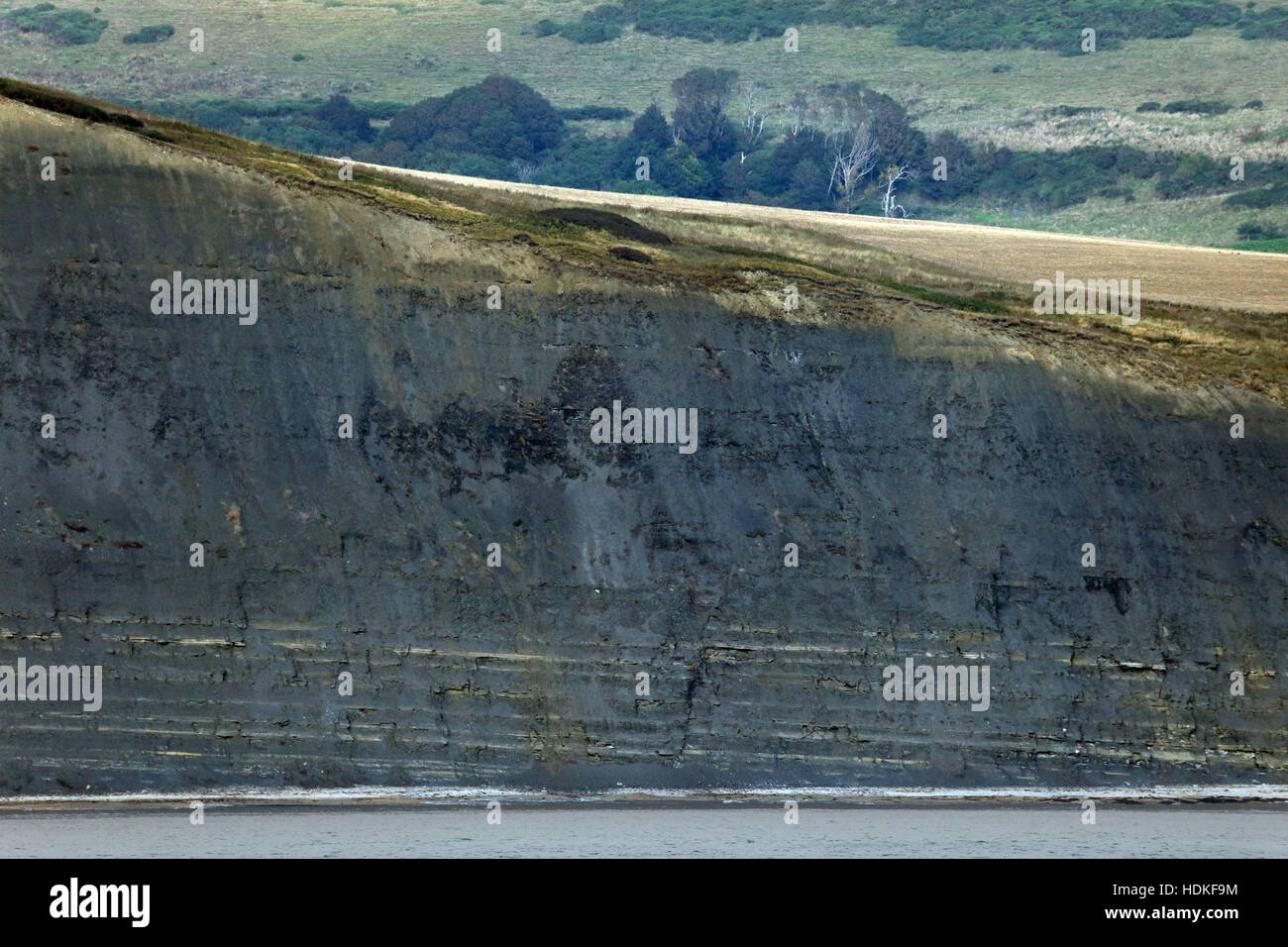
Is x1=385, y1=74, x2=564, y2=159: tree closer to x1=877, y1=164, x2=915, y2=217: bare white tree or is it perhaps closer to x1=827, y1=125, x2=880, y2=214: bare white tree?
x1=827, y1=125, x2=880, y2=214: bare white tree

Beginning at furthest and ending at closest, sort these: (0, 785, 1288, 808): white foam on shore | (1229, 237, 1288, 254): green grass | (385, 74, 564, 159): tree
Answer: (385, 74, 564, 159): tree, (1229, 237, 1288, 254): green grass, (0, 785, 1288, 808): white foam on shore

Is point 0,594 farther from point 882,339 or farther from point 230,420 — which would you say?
point 882,339

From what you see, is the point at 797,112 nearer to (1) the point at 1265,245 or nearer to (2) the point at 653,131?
(2) the point at 653,131

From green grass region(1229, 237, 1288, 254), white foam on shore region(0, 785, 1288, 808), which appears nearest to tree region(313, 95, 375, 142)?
green grass region(1229, 237, 1288, 254)

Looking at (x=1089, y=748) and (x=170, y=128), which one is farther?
(x=170, y=128)

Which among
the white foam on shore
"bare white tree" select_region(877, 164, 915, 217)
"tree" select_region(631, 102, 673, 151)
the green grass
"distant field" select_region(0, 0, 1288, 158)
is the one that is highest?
"distant field" select_region(0, 0, 1288, 158)

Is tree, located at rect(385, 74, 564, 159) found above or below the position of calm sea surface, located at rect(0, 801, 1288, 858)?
above

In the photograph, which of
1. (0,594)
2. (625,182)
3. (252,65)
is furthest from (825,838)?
(252,65)

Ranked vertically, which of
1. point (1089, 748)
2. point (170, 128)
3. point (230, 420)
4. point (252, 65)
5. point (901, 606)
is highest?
point (252, 65)

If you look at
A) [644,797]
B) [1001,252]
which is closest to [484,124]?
[1001,252]
